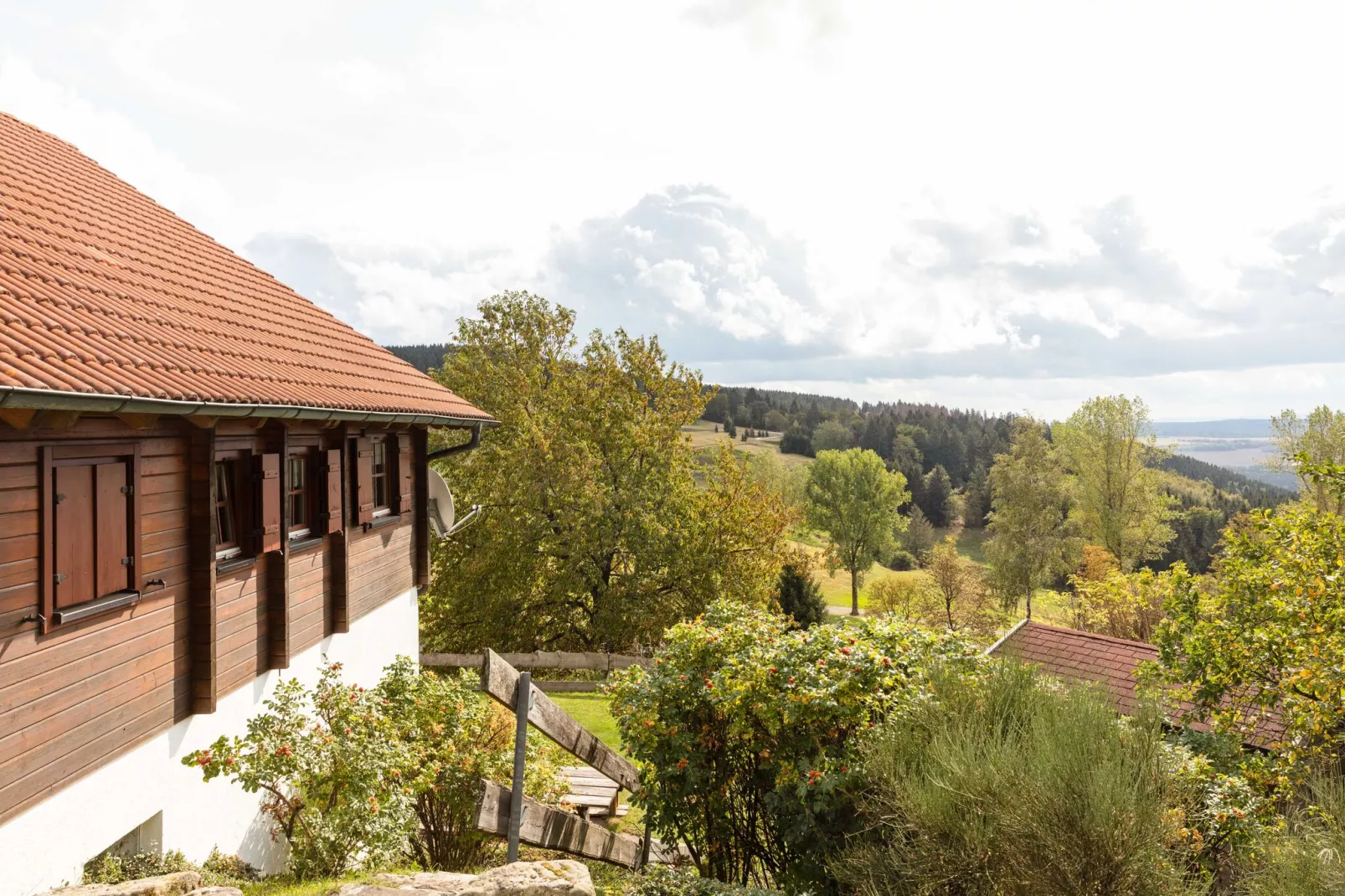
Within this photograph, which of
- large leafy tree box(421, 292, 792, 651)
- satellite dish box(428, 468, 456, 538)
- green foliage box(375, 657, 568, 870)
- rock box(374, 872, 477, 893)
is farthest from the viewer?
large leafy tree box(421, 292, 792, 651)

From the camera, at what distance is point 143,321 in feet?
21.5

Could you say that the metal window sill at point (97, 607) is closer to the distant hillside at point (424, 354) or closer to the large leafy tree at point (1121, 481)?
the large leafy tree at point (1121, 481)

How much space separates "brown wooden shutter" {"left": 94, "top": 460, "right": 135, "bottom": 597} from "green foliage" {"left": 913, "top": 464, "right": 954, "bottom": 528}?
85594mm

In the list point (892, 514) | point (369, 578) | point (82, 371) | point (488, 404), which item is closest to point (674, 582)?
point (488, 404)

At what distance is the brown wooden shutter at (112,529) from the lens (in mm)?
5320

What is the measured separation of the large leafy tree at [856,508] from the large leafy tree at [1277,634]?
144ft

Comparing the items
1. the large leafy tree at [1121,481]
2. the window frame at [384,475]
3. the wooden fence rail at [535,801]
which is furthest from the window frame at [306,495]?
the large leafy tree at [1121,481]

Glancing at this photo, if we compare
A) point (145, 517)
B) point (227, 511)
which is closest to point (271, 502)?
point (227, 511)

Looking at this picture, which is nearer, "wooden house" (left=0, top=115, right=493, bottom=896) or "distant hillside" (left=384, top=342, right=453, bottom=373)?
"wooden house" (left=0, top=115, right=493, bottom=896)

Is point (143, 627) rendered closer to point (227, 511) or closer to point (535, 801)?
point (227, 511)

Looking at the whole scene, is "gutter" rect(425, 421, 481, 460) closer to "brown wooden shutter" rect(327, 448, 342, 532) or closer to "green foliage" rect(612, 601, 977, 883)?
"brown wooden shutter" rect(327, 448, 342, 532)

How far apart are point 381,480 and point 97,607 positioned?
5968 millimetres

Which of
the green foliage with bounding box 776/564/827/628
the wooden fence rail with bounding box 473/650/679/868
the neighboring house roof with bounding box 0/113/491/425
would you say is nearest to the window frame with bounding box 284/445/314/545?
the neighboring house roof with bounding box 0/113/491/425

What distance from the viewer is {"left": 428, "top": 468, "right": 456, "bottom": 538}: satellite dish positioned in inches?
535
